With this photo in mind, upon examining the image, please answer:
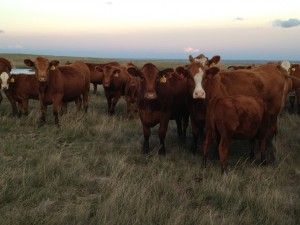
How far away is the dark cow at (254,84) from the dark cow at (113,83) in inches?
233

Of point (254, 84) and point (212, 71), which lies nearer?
point (212, 71)

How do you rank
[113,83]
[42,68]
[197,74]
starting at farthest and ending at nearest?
1. [113,83]
2. [42,68]
3. [197,74]

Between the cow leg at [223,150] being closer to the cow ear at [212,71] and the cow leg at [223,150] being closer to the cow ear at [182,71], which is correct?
the cow ear at [212,71]

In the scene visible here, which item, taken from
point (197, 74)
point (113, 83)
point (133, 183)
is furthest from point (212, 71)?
point (113, 83)

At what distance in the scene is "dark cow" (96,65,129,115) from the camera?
526 inches

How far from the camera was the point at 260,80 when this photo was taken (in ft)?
27.2

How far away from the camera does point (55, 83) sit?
10.4m

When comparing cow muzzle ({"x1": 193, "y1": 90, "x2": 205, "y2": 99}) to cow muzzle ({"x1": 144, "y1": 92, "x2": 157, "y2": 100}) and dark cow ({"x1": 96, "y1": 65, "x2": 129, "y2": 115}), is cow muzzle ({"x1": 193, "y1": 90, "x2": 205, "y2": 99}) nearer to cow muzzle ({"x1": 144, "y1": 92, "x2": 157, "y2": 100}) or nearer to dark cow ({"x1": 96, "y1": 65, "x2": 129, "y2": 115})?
cow muzzle ({"x1": 144, "y1": 92, "x2": 157, "y2": 100})

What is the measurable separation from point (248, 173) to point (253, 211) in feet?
5.66

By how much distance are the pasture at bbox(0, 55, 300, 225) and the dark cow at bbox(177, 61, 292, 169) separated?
35.3 inches

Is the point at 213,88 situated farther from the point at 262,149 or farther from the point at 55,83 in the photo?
the point at 55,83

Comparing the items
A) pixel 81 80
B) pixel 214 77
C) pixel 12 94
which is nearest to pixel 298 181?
pixel 214 77

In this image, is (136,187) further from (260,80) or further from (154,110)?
(260,80)

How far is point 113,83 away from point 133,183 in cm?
837
